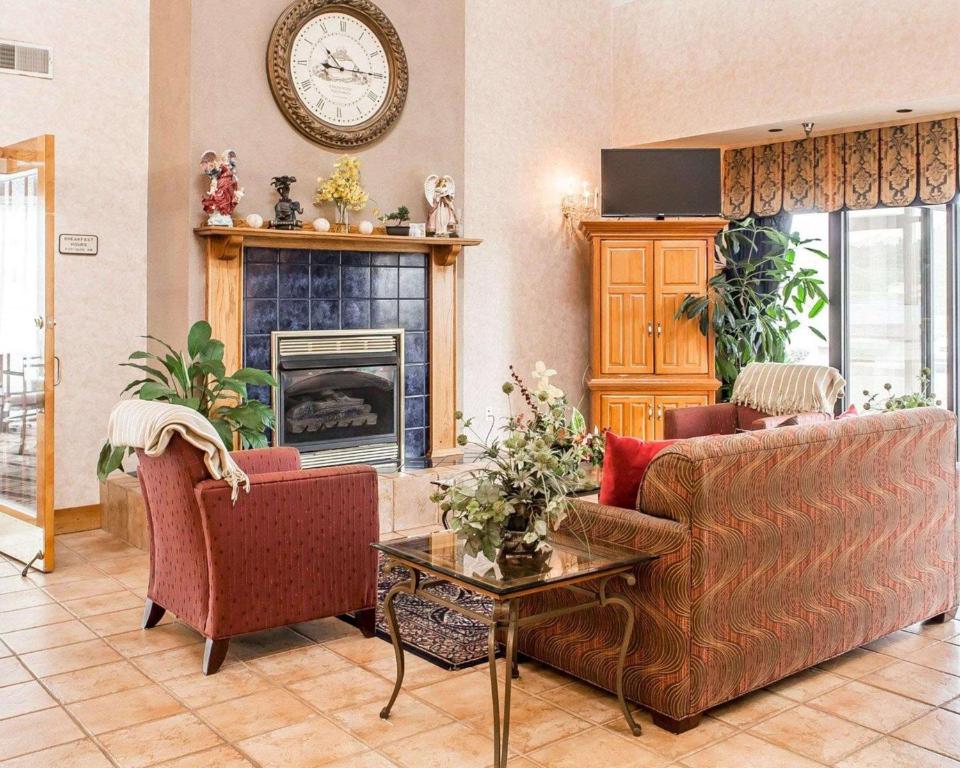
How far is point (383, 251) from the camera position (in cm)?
636

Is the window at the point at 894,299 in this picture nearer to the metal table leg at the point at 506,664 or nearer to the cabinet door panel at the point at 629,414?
the cabinet door panel at the point at 629,414

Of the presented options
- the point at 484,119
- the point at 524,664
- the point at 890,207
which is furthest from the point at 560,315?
the point at 524,664

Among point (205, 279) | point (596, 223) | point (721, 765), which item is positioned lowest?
point (721, 765)

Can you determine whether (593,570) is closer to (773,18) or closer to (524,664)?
(524,664)

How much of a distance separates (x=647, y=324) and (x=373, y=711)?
4.70 m

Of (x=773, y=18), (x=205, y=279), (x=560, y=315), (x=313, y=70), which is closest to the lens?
(x=205, y=279)

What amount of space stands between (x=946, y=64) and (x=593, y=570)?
4794mm

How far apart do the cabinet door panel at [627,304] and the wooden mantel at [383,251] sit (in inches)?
49.3

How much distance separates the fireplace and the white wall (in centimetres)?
99

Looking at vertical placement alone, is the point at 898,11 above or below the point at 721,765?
above

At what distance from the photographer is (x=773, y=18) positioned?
6.92m

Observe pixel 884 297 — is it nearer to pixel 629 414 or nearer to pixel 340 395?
pixel 629 414

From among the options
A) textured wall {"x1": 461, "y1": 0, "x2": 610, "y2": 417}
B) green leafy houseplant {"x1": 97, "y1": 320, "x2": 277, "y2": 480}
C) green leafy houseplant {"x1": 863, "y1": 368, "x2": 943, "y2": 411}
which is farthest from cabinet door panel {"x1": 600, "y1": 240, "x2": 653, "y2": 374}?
green leafy houseplant {"x1": 97, "y1": 320, "x2": 277, "y2": 480}

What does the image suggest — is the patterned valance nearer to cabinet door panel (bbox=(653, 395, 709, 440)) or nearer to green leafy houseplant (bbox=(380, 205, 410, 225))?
cabinet door panel (bbox=(653, 395, 709, 440))
